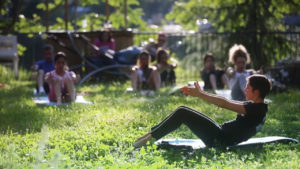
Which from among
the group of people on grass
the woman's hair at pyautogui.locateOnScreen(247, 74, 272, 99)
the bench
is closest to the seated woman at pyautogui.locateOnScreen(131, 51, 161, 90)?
the group of people on grass

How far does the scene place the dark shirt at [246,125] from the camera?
16.5 ft

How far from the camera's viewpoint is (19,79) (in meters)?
14.3

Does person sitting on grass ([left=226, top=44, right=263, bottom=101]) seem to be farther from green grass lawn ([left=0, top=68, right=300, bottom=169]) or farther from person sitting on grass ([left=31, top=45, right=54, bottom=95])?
person sitting on grass ([left=31, top=45, right=54, bottom=95])

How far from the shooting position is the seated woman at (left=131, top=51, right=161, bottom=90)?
10.8 m

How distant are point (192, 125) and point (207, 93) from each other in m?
0.51

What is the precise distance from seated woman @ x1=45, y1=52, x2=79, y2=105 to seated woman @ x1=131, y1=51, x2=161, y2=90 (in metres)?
2.04

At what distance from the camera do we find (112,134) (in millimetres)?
5801

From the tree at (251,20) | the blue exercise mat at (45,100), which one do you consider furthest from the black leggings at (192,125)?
the tree at (251,20)

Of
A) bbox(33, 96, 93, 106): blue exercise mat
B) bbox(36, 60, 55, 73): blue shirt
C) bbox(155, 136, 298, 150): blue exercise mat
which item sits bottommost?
bbox(155, 136, 298, 150): blue exercise mat

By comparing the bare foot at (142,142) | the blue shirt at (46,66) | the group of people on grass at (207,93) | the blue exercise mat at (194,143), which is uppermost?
the blue shirt at (46,66)

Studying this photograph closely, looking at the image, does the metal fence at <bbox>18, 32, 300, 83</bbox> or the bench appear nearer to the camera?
the metal fence at <bbox>18, 32, 300, 83</bbox>

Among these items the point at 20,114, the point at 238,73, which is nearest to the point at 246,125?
the point at 238,73

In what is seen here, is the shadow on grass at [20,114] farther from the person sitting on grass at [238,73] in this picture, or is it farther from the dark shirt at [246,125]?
the person sitting on grass at [238,73]

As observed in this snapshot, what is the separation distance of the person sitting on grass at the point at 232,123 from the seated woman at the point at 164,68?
6.14 m
